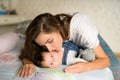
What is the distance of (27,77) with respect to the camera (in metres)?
0.91

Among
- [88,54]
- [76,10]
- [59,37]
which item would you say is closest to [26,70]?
[59,37]

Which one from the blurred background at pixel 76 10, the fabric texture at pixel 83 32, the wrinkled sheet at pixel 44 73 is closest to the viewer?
the wrinkled sheet at pixel 44 73

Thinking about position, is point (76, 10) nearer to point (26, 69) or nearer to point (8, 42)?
point (8, 42)

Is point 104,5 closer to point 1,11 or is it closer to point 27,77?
point 1,11

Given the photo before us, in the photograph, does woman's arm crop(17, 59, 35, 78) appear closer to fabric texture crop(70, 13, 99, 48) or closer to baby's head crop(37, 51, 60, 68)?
baby's head crop(37, 51, 60, 68)

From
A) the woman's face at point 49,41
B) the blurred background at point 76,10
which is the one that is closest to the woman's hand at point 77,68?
the woman's face at point 49,41

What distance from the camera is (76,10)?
1980 mm

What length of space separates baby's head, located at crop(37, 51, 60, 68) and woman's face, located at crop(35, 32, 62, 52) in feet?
0.08

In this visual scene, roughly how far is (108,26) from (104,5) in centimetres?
19

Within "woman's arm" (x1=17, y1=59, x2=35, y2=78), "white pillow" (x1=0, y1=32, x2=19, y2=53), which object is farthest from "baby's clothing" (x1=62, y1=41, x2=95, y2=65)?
"white pillow" (x1=0, y1=32, x2=19, y2=53)

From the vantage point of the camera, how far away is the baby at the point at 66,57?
0.98 meters

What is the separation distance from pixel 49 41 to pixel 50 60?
9 cm

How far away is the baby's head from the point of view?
38.5 inches

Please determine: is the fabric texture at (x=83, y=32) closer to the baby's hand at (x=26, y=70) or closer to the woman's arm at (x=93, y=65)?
the woman's arm at (x=93, y=65)
